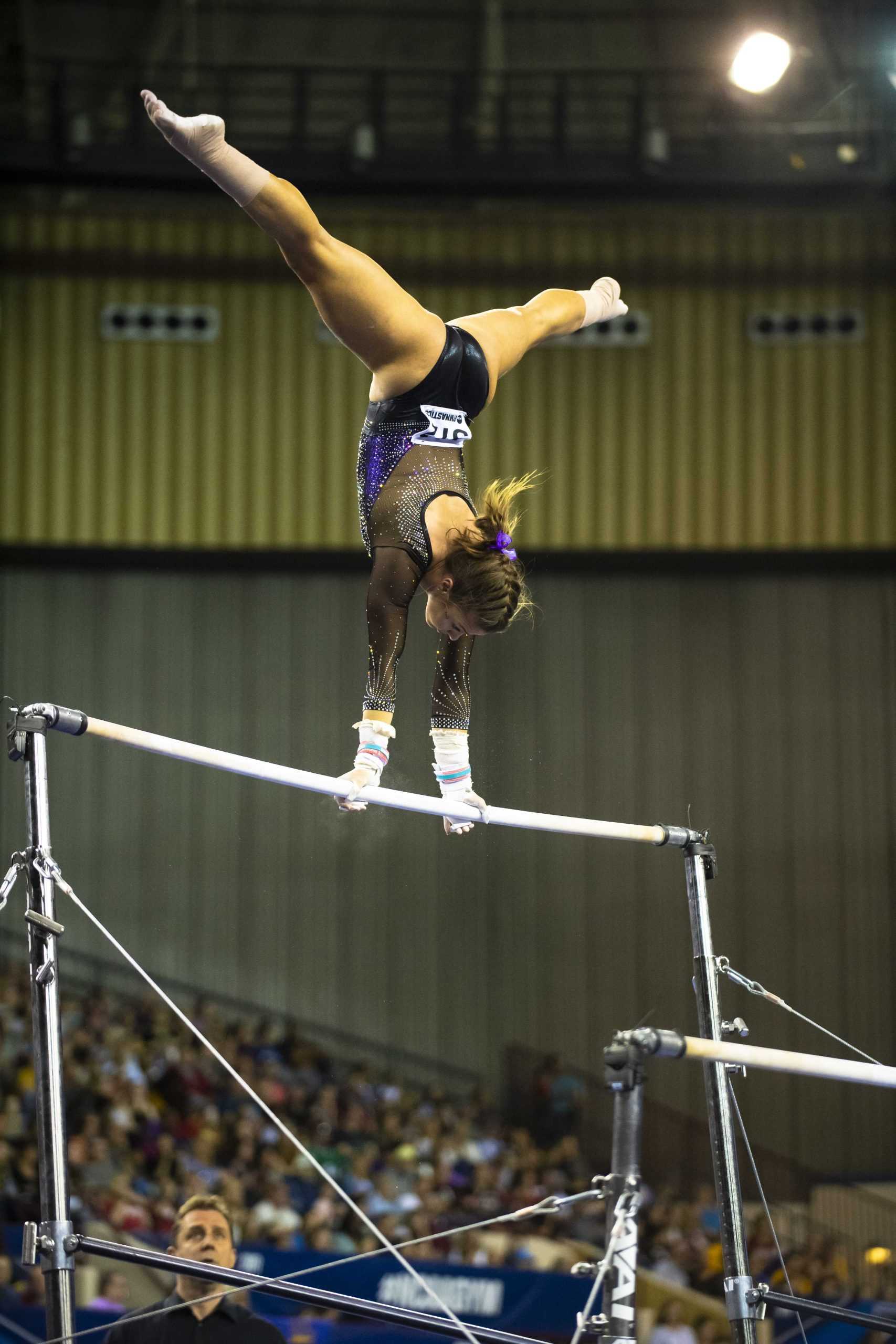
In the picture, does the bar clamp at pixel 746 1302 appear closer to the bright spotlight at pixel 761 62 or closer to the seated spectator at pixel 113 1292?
the seated spectator at pixel 113 1292

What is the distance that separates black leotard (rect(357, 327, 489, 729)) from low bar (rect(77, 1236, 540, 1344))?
111cm

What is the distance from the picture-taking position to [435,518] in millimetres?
2961

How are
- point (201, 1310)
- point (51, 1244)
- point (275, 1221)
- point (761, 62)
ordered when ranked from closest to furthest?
point (51, 1244), point (201, 1310), point (761, 62), point (275, 1221)

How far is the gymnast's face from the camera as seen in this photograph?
9.76 ft

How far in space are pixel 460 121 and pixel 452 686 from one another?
4974 mm

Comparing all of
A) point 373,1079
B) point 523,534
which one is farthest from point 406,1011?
point 523,534

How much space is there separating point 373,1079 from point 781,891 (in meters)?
2.60

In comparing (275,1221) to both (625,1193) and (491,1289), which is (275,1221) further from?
(625,1193)

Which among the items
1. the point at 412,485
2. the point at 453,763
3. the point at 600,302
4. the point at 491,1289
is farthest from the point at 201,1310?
the point at 491,1289

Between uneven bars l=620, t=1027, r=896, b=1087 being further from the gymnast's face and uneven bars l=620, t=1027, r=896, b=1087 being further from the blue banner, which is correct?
the blue banner

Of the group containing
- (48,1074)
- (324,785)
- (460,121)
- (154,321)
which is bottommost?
(48,1074)

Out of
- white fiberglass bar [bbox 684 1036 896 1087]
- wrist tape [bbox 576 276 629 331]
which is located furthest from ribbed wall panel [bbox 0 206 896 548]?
white fiberglass bar [bbox 684 1036 896 1087]

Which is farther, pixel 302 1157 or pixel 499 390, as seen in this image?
pixel 499 390

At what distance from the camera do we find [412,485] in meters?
2.97
